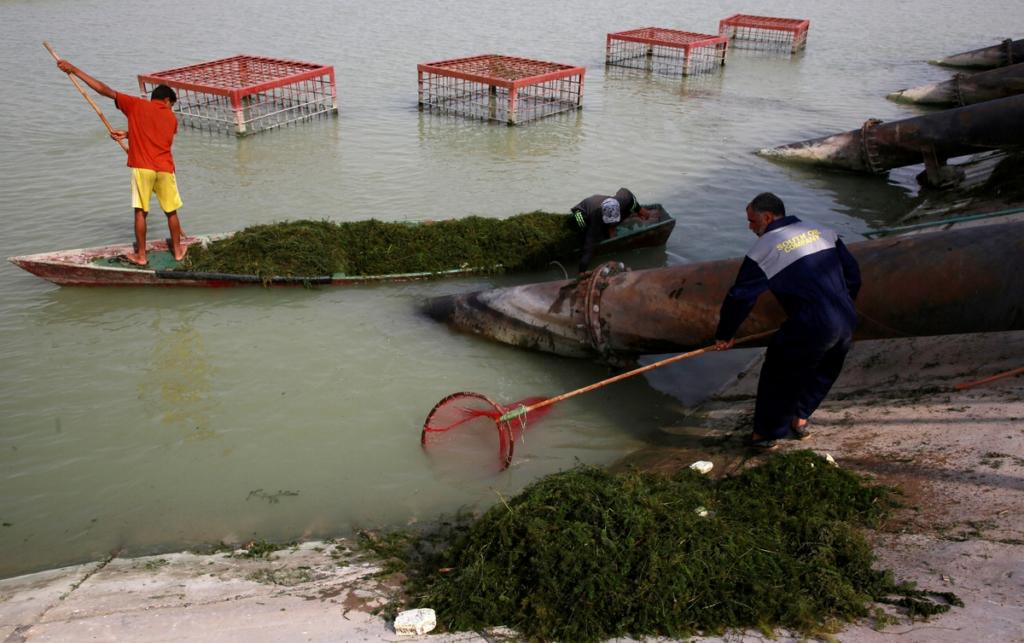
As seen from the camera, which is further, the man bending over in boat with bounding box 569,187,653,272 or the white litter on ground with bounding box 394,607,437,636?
the man bending over in boat with bounding box 569,187,653,272

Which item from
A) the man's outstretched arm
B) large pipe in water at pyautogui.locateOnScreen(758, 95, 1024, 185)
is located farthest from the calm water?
the man's outstretched arm

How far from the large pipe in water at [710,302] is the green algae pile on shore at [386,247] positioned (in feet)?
3.51

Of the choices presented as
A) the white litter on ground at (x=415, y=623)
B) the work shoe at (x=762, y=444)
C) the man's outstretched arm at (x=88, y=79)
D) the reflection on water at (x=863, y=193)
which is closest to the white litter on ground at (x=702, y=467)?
the work shoe at (x=762, y=444)

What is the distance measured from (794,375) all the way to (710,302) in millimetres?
1422

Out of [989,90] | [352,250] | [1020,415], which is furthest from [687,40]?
[1020,415]

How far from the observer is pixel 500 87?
737 inches

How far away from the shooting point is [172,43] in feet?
76.8

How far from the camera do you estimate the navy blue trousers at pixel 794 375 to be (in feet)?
17.9

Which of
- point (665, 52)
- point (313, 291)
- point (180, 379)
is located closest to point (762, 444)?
point (180, 379)

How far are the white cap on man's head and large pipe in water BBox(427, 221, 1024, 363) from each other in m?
1.99

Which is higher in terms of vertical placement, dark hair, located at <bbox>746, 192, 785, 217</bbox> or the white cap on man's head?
dark hair, located at <bbox>746, 192, 785, 217</bbox>

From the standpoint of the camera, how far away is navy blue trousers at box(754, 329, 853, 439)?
545cm

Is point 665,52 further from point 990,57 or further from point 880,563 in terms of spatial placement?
point 880,563

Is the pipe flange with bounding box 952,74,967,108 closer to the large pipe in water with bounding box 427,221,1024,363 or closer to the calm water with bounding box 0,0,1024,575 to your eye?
the calm water with bounding box 0,0,1024,575
